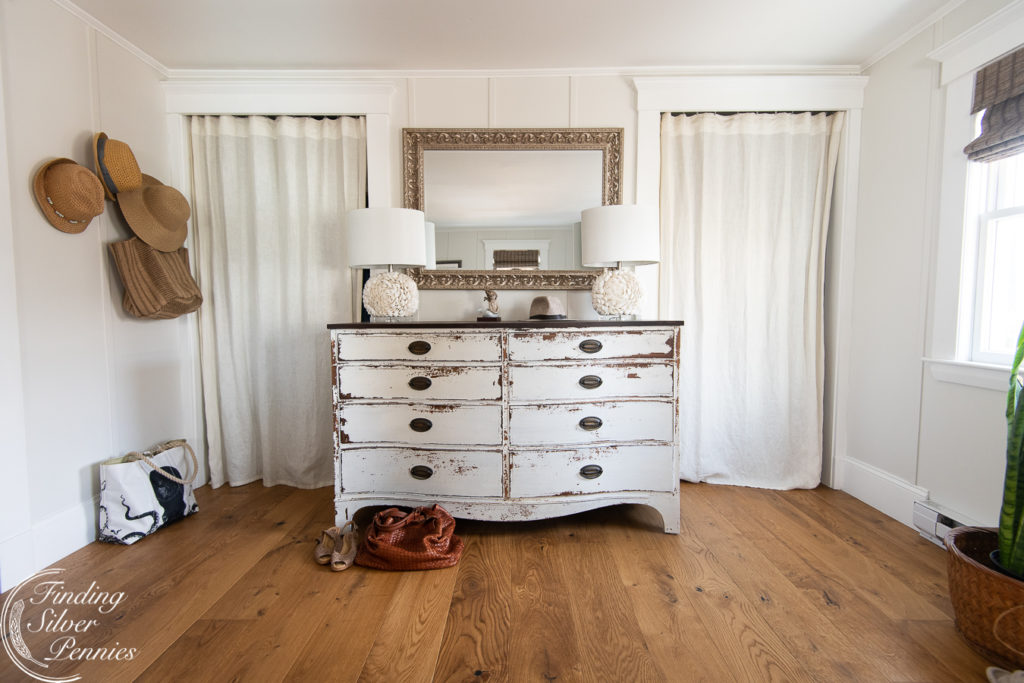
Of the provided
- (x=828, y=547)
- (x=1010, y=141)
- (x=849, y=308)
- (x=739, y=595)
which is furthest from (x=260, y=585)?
(x=1010, y=141)

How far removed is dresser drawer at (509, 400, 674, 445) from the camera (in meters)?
1.91

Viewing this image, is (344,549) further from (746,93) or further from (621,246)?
(746,93)

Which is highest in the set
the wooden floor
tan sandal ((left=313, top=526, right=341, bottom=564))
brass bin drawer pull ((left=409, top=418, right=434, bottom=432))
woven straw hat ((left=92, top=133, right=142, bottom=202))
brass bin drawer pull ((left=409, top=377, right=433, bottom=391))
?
woven straw hat ((left=92, top=133, right=142, bottom=202))

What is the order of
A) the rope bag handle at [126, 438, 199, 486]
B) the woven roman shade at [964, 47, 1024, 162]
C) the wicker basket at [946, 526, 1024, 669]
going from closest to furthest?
the wicker basket at [946, 526, 1024, 669]
the woven roman shade at [964, 47, 1024, 162]
the rope bag handle at [126, 438, 199, 486]

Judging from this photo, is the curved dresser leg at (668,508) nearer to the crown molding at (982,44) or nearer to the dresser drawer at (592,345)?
the dresser drawer at (592,345)

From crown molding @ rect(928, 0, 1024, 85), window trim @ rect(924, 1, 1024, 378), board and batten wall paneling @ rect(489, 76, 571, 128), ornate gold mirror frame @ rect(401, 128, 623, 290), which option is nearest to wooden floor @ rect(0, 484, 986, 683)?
window trim @ rect(924, 1, 1024, 378)

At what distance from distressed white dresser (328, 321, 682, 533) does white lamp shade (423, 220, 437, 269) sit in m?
0.66

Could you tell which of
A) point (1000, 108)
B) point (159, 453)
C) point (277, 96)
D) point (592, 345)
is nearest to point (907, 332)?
point (1000, 108)

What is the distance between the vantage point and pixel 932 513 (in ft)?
6.25

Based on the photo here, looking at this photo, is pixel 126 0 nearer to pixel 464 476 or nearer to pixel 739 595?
pixel 464 476

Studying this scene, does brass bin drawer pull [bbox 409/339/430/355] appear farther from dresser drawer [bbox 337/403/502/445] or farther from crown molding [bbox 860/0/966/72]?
crown molding [bbox 860/0/966/72]

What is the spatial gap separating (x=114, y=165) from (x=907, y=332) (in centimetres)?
389

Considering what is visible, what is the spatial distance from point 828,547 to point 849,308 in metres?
1.34

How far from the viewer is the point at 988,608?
1250 mm
